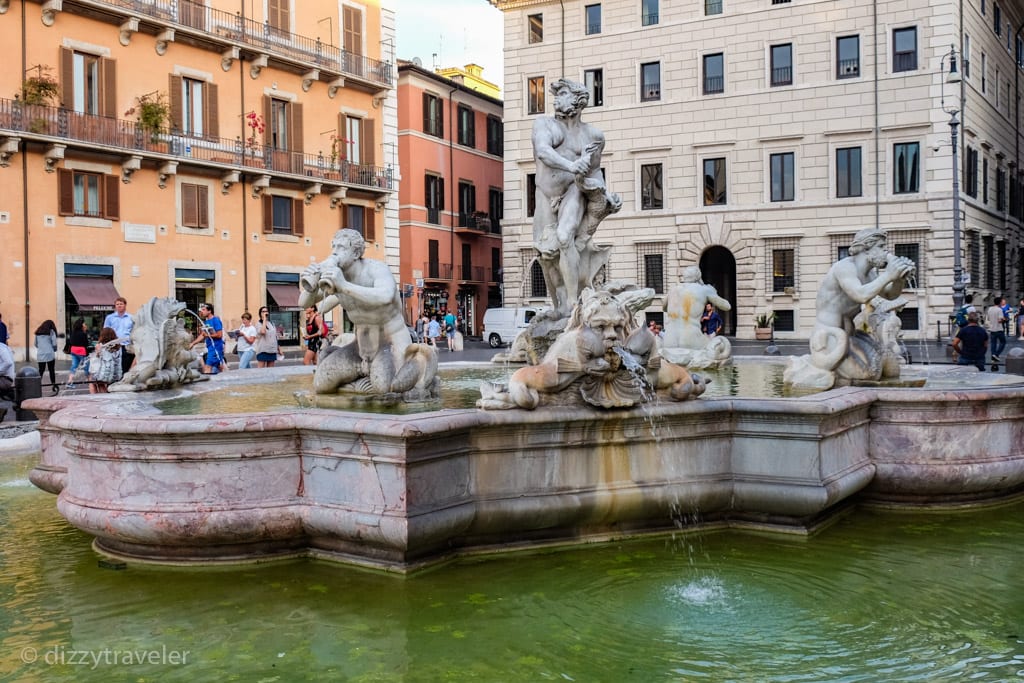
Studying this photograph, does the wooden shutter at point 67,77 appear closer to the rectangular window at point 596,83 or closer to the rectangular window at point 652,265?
the rectangular window at point 596,83

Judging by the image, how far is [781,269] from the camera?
33250 mm

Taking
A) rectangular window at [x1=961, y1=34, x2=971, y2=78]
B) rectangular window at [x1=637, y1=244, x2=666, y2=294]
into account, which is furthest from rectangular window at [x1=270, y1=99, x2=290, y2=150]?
rectangular window at [x1=961, y1=34, x2=971, y2=78]

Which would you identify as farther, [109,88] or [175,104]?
[175,104]

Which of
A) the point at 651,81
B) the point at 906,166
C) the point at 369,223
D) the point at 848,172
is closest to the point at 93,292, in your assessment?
the point at 369,223

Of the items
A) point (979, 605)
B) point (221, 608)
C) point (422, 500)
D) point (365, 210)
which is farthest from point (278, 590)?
point (365, 210)

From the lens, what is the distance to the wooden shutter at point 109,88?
2584cm

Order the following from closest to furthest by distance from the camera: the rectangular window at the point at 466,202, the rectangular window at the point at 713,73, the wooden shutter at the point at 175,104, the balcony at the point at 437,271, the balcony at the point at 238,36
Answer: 1. the balcony at the point at 238,36
2. the wooden shutter at the point at 175,104
3. the rectangular window at the point at 713,73
4. the balcony at the point at 437,271
5. the rectangular window at the point at 466,202

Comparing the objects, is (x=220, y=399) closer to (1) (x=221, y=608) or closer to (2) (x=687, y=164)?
(1) (x=221, y=608)

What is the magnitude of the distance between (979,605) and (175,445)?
3881 mm

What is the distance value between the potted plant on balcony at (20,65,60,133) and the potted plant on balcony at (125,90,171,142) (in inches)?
97.8

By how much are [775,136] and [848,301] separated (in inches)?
1100

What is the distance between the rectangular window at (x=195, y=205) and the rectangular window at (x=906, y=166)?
2218 centimetres

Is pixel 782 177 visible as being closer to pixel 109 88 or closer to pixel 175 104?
pixel 175 104

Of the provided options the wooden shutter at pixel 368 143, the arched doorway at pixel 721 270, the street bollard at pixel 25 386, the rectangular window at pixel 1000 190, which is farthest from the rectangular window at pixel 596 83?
the street bollard at pixel 25 386
